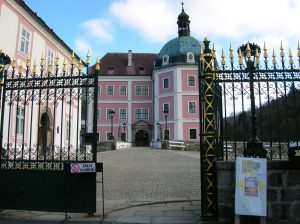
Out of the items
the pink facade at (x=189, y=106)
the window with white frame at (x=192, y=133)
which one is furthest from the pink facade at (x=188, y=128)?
the pink facade at (x=189, y=106)

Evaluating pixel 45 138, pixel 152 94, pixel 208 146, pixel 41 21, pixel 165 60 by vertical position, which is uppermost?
pixel 165 60

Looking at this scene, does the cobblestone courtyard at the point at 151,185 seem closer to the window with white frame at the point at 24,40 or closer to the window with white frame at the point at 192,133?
the window with white frame at the point at 24,40

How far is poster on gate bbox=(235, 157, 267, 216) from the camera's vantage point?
5.83 m

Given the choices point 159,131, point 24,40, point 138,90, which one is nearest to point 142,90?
point 138,90

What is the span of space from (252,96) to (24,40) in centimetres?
1687

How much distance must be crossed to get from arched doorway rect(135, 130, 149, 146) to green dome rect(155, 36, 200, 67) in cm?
1091

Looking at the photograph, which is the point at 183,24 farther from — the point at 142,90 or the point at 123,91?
the point at 123,91

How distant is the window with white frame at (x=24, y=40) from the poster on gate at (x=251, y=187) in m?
17.1

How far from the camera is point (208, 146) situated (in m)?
6.82

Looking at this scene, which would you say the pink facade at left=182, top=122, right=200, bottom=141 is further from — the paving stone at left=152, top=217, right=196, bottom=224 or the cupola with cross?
the paving stone at left=152, top=217, right=196, bottom=224

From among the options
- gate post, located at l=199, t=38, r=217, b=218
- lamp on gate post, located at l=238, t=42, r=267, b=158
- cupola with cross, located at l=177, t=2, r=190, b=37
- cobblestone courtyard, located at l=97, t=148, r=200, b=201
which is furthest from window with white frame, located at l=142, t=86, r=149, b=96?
gate post, located at l=199, t=38, r=217, b=218

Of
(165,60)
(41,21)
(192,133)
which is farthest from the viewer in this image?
(165,60)

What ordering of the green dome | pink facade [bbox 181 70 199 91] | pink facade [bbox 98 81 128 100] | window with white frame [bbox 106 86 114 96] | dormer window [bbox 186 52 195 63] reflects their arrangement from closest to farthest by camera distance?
pink facade [bbox 181 70 199 91]
dormer window [bbox 186 52 195 63]
the green dome
pink facade [bbox 98 81 128 100]
window with white frame [bbox 106 86 114 96]

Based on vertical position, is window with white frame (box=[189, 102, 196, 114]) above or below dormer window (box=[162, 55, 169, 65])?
below
